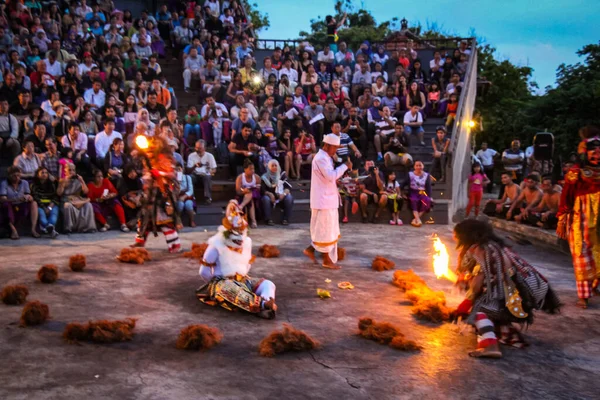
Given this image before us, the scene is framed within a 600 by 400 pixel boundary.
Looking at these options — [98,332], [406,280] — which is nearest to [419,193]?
[406,280]

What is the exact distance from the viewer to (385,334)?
5.30 meters

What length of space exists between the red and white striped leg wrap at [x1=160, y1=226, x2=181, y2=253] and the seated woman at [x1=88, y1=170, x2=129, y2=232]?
2481mm

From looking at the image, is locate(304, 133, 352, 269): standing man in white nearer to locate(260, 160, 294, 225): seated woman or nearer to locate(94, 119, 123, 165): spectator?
locate(260, 160, 294, 225): seated woman

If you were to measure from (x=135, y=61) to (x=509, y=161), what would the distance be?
37.4 feet

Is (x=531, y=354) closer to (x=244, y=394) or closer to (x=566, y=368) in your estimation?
(x=566, y=368)

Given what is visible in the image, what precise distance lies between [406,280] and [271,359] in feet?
9.46

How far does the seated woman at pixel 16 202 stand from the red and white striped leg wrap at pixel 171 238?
2860mm

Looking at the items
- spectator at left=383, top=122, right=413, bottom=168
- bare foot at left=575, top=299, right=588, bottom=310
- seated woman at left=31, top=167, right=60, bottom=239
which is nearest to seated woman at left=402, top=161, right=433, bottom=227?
spectator at left=383, top=122, right=413, bottom=168

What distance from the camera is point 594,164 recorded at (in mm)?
6629

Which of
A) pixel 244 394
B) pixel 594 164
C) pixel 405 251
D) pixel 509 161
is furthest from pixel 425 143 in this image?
pixel 244 394

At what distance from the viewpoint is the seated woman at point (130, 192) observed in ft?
37.5

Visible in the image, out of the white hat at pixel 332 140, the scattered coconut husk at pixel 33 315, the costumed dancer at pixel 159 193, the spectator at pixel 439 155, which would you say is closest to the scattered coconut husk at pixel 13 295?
the scattered coconut husk at pixel 33 315

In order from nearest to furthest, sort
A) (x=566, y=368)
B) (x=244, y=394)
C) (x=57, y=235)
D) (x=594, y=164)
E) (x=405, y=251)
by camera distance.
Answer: (x=244, y=394) < (x=566, y=368) < (x=594, y=164) < (x=405, y=251) < (x=57, y=235)

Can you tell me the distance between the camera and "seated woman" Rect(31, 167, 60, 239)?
10.5 metres
